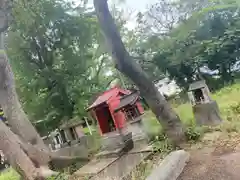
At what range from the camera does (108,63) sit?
1920cm

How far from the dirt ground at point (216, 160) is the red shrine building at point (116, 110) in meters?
5.38

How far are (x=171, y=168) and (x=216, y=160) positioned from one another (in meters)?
0.86

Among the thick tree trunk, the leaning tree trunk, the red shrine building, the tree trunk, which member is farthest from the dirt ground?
the red shrine building

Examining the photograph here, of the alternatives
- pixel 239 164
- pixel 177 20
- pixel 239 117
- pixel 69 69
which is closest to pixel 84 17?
pixel 69 69

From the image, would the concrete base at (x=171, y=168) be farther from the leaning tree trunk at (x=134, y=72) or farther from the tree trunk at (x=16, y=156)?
the tree trunk at (x=16, y=156)

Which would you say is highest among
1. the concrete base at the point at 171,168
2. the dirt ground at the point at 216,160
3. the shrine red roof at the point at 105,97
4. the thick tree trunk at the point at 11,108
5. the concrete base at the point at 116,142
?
the thick tree trunk at the point at 11,108

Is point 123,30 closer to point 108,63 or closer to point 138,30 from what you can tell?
point 138,30

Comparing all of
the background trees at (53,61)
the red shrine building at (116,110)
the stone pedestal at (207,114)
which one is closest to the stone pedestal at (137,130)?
the red shrine building at (116,110)

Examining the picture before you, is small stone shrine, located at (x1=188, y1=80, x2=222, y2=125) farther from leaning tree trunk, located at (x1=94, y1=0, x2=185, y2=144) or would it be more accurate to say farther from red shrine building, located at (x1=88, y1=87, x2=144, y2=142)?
red shrine building, located at (x1=88, y1=87, x2=144, y2=142)

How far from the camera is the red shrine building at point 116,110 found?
1091 cm

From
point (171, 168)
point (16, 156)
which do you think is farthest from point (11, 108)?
point (171, 168)

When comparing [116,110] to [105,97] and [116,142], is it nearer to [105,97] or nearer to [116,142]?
[105,97]

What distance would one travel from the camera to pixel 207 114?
6.25 m

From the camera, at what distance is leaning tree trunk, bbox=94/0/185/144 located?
16.3 feet
